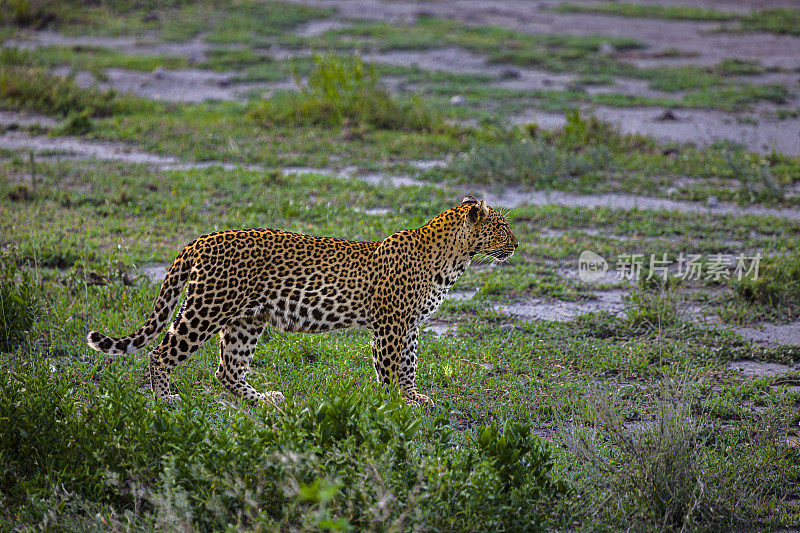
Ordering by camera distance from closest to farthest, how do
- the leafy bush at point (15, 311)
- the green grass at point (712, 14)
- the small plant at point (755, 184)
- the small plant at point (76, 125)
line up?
the leafy bush at point (15, 311)
the small plant at point (755, 184)
the small plant at point (76, 125)
the green grass at point (712, 14)

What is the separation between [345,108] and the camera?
49.6 feet

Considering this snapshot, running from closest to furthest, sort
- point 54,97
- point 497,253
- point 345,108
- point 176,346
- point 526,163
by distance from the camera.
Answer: point 176,346, point 497,253, point 526,163, point 345,108, point 54,97

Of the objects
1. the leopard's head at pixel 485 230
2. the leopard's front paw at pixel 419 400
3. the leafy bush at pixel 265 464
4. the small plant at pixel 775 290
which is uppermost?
the leopard's head at pixel 485 230

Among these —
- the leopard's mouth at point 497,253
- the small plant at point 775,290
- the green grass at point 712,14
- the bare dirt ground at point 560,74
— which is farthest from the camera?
the green grass at point 712,14

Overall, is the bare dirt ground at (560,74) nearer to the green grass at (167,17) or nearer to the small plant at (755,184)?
the green grass at (167,17)

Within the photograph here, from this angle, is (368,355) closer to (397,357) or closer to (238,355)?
(397,357)

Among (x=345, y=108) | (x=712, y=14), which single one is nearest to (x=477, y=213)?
(x=345, y=108)

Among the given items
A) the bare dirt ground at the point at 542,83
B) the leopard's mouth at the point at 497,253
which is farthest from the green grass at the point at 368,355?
the leopard's mouth at the point at 497,253

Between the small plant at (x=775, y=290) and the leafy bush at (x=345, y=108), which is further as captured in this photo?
the leafy bush at (x=345, y=108)

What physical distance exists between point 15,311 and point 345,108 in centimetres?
870

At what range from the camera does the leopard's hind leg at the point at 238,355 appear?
631cm

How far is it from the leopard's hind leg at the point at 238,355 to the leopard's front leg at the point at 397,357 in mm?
781

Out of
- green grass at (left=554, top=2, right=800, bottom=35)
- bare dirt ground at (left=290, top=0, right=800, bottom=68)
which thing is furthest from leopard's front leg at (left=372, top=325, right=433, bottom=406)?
green grass at (left=554, top=2, right=800, bottom=35)

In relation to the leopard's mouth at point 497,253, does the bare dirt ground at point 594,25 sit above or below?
above
